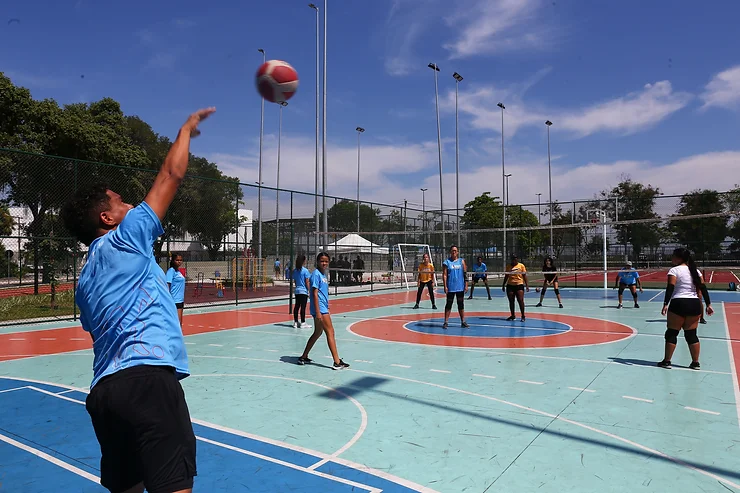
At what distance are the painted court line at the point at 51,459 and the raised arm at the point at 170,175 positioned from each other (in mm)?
3263

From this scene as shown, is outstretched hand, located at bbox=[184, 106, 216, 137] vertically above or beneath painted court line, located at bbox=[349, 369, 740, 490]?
above

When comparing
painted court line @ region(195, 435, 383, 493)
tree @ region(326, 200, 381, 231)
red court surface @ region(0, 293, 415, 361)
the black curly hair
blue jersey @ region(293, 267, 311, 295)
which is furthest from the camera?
tree @ region(326, 200, 381, 231)

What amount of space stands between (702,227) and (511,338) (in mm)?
18069

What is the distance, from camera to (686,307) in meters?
7.83

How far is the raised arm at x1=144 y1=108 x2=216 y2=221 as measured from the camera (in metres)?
2.21

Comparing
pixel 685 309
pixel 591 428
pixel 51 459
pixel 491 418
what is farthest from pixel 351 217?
pixel 51 459

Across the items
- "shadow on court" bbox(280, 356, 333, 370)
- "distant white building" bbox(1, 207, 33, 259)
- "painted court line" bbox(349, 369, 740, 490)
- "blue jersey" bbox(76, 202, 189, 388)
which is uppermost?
"distant white building" bbox(1, 207, 33, 259)

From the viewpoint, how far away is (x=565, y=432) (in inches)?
205

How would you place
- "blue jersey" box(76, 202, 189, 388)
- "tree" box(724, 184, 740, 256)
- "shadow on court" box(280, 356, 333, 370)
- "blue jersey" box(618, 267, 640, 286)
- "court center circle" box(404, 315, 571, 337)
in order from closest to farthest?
1. "blue jersey" box(76, 202, 189, 388)
2. "shadow on court" box(280, 356, 333, 370)
3. "court center circle" box(404, 315, 571, 337)
4. "blue jersey" box(618, 267, 640, 286)
5. "tree" box(724, 184, 740, 256)

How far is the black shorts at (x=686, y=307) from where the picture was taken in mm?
7805

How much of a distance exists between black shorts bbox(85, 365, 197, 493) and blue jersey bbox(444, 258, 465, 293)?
10.8m

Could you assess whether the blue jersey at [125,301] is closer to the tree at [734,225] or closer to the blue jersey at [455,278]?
the blue jersey at [455,278]

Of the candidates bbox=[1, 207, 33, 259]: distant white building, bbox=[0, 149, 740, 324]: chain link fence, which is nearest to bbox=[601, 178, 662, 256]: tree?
bbox=[0, 149, 740, 324]: chain link fence

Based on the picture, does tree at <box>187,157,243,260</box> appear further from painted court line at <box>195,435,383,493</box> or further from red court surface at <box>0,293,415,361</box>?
painted court line at <box>195,435,383,493</box>
